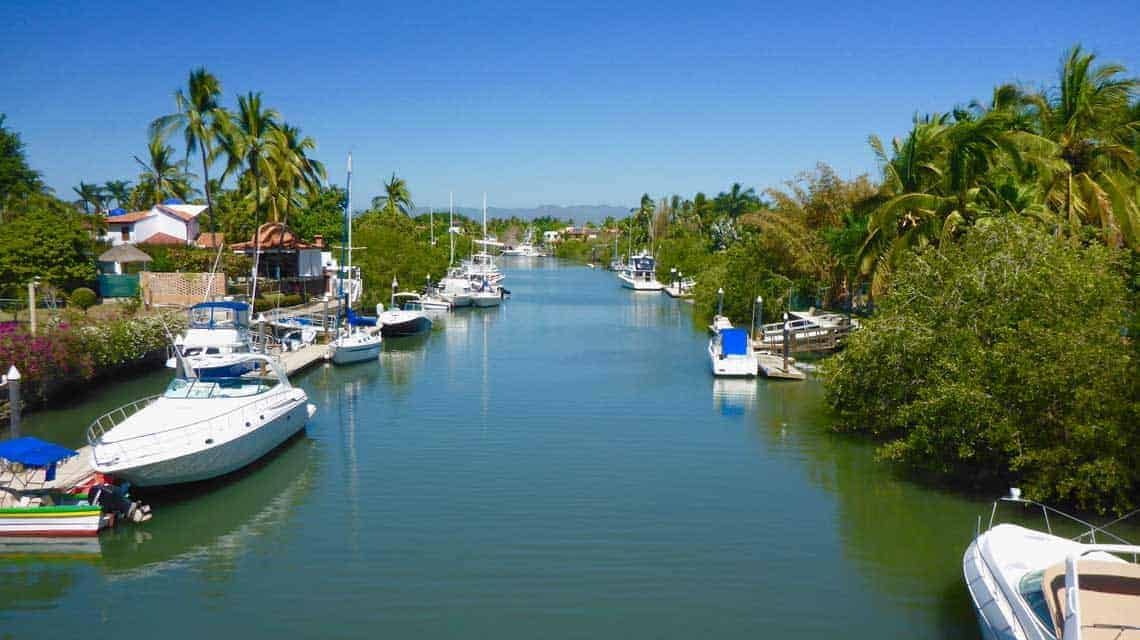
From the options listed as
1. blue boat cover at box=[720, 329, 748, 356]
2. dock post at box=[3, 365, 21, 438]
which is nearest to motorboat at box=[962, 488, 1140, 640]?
dock post at box=[3, 365, 21, 438]

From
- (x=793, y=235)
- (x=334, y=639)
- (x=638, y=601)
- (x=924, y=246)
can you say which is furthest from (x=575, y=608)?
(x=793, y=235)

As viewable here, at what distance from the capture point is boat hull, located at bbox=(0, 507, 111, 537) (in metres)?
16.4

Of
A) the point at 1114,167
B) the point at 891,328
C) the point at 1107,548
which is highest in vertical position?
the point at 1114,167

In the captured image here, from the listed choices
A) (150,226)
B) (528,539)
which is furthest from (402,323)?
(528,539)

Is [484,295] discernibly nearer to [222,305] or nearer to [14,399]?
[222,305]

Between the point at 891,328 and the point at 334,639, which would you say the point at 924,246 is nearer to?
the point at 891,328

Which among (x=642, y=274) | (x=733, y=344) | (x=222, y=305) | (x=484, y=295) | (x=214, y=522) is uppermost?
(x=642, y=274)

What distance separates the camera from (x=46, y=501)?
17.1 m

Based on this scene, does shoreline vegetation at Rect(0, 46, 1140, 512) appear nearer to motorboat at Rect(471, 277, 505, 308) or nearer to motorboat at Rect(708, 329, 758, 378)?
motorboat at Rect(708, 329, 758, 378)

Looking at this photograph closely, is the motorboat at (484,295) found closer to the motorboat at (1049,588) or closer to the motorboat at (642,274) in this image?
the motorboat at (642,274)

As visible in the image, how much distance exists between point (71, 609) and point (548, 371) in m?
25.5

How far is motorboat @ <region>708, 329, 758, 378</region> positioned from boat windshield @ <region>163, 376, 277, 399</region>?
19508 millimetres

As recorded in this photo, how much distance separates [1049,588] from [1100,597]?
0.55m

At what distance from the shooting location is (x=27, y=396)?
89.5 ft
